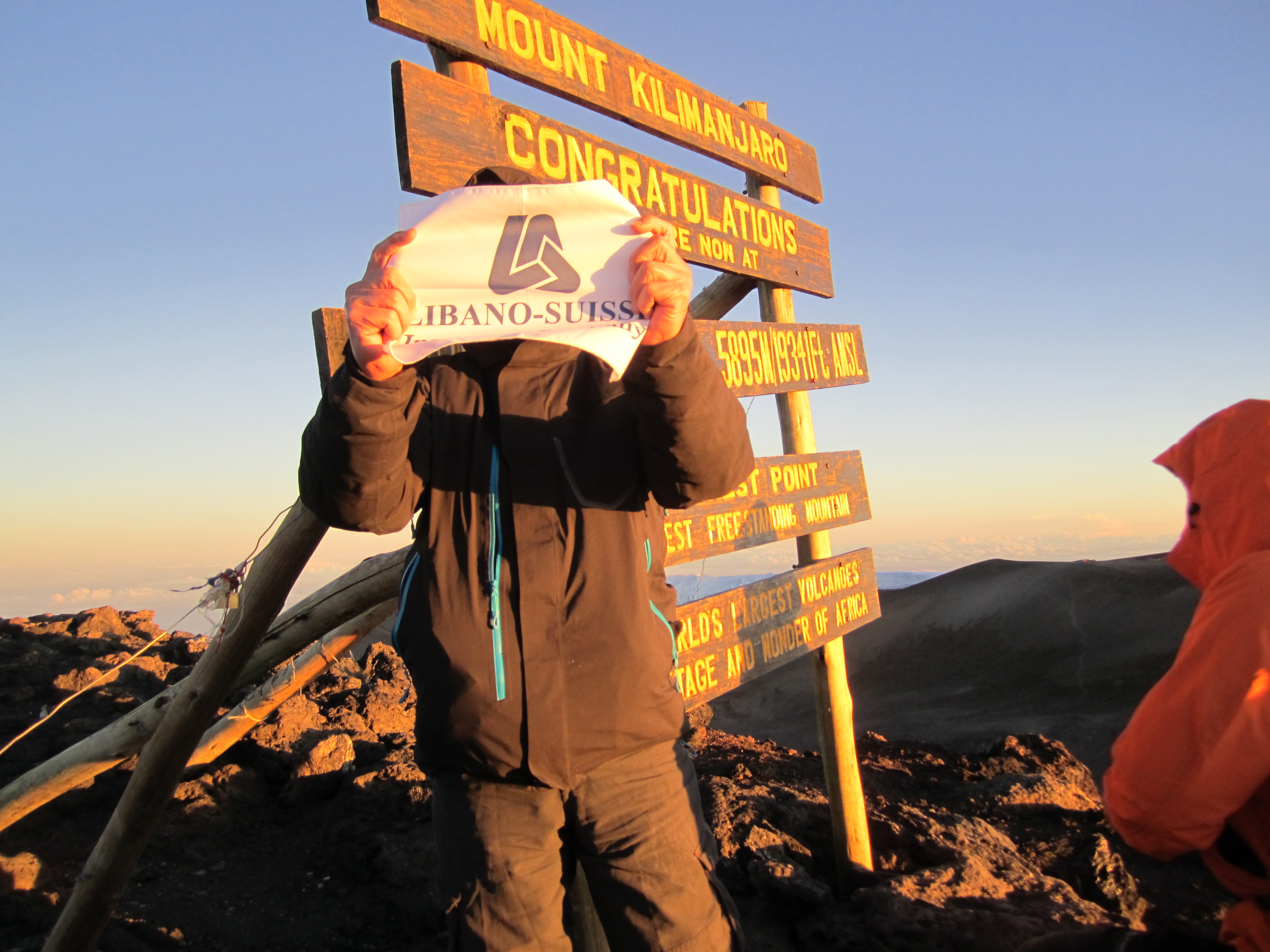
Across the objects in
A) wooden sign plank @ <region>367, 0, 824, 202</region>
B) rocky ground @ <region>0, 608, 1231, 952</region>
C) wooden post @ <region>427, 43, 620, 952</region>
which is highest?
wooden sign plank @ <region>367, 0, 824, 202</region>

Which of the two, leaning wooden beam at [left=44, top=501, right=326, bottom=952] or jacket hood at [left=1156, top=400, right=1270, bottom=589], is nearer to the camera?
jacket hood at [left=1156, top=400, right=1270, bottom=589]

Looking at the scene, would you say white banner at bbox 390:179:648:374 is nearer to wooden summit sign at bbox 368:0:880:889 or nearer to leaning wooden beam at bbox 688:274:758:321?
wooden summit sign at bbox 368:0:880:889

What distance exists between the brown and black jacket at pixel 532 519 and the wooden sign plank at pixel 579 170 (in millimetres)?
772

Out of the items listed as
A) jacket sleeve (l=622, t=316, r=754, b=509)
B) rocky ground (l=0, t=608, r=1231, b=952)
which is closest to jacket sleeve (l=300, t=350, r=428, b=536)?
jacket sleeve (l=622, t=316, r=754, b=509)

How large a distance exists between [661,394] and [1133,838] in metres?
1.33

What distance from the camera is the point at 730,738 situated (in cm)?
682

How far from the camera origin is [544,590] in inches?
67.7

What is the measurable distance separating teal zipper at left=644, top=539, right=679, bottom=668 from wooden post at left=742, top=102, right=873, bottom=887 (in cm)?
194

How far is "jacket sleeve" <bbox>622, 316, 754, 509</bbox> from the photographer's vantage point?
1.65 meters

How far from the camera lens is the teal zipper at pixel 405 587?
1764mm

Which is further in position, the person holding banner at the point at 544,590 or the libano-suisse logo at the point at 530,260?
the libano-suisse logo at the point at 530,260

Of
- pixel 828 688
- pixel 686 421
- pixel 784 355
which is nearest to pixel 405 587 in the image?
pixel 686 421

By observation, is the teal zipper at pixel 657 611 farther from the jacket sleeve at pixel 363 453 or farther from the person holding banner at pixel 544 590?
the jacket sleeve at pixel 363 453

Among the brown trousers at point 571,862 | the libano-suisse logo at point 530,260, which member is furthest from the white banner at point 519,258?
the brown trousers at point 571,862
